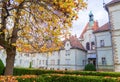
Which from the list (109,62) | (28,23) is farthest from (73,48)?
(28,23)

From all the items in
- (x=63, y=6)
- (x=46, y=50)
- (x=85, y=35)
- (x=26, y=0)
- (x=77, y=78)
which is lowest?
(x=77, y=78)

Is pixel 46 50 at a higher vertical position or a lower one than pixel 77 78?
higher

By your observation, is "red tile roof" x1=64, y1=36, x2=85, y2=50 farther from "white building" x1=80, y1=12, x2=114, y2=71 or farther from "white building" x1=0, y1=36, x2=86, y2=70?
"white building" x1=80, y1=12, x2=114, y2=71

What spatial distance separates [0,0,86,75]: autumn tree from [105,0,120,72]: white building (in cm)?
1816

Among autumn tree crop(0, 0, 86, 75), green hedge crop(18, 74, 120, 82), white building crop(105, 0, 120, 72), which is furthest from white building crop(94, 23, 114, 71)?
green hedge crop(18, 74, 120, 82)

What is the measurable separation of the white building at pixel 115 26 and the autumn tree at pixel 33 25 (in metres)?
18.2

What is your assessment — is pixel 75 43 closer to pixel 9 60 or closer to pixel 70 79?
pixel 9 60

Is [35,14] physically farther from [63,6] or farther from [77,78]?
[77,78]

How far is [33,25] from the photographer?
12.1 m

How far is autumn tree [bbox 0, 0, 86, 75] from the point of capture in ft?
32.0

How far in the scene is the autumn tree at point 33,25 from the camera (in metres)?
9.74

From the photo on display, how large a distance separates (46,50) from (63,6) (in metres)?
4.53

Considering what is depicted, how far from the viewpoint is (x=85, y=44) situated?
48.0 metres

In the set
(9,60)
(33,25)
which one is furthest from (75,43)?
(9,60)
